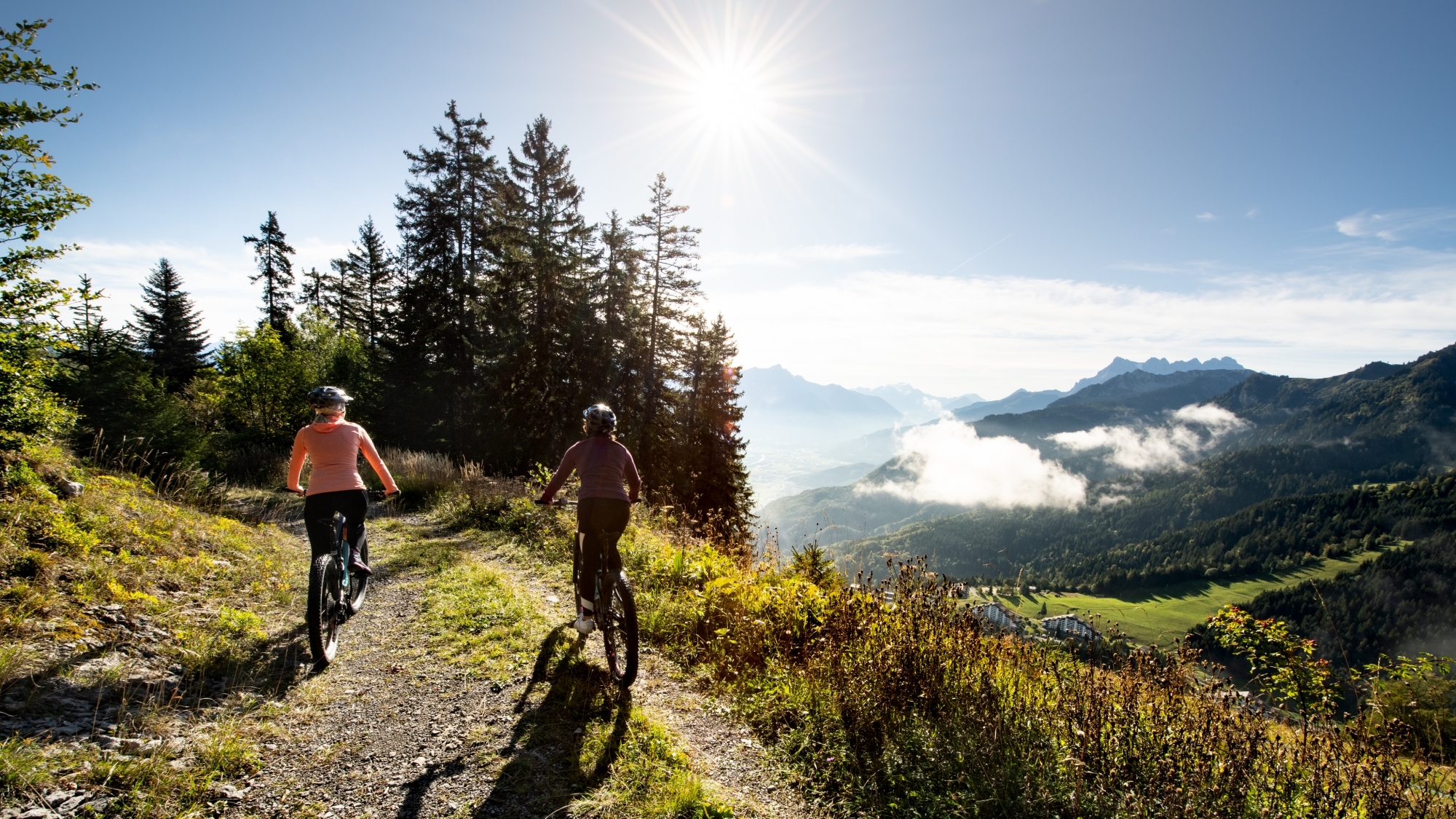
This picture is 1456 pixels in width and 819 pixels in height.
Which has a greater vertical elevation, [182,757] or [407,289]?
[407,289]

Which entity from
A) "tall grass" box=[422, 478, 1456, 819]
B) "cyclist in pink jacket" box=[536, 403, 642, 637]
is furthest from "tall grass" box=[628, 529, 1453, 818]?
"cyclist in pink jacket" box=[536, 403, 642, 637]

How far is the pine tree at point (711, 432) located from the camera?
28516 mm

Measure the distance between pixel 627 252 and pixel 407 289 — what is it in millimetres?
11213

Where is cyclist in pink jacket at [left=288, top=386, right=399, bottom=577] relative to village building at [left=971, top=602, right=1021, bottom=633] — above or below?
above

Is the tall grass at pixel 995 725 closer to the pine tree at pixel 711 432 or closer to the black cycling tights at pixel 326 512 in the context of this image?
the black cycling tights at pixel 326 512

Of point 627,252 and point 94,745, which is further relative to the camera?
Answer: point 627,252

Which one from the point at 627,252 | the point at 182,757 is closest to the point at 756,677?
the point at 182,757

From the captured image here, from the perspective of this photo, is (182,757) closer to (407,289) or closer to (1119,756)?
(1119,756)

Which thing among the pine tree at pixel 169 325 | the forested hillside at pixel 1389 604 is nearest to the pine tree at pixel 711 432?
the pine tree at pixel 169 325

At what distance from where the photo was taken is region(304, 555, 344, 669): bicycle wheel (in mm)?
5188

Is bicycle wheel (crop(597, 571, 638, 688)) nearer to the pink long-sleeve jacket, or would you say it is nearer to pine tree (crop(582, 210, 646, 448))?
the pink long-sleeve jacket

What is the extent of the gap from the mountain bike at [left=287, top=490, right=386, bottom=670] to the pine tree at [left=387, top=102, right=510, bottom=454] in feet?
70.5

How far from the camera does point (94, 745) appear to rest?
11.1 feet

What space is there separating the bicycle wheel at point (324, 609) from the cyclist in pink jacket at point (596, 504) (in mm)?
2215
